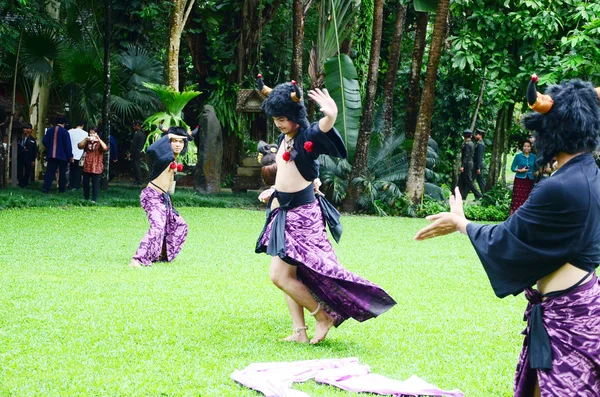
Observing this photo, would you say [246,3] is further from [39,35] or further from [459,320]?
[459,320]

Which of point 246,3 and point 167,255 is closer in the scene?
point 167,255

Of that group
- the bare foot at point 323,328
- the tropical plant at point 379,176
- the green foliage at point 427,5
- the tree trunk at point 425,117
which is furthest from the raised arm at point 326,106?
the tropical plant at point 379,176

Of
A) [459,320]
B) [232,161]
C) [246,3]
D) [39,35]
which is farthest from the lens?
[232,161]

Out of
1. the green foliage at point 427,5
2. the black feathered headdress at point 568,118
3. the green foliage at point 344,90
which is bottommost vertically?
the black feathered headdress at point 568,118

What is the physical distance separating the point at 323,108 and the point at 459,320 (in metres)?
2.49

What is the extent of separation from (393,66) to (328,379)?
49.6 feet

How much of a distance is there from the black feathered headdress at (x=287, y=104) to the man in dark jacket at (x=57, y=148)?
13.2 metres

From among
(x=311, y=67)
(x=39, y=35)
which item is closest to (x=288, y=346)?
(x=311, y=67)

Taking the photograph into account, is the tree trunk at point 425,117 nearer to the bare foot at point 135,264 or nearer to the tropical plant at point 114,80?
the tropical plant at point 114,80

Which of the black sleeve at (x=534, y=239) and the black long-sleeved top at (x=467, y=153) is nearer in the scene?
the black sleeve at (x=534, y=239)

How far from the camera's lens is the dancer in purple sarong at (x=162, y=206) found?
10.2 m

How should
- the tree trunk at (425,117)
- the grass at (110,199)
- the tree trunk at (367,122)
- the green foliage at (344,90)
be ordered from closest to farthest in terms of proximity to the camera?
the green foliage at (344,90)
the tree trunk at (425,117)
the grass at (110,199)
the tree trunk at (367,122)

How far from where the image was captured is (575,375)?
147 inches

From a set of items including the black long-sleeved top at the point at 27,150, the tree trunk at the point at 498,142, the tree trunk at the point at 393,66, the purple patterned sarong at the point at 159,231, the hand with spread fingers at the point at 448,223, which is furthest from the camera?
the tree trunk at the point at 498,142
